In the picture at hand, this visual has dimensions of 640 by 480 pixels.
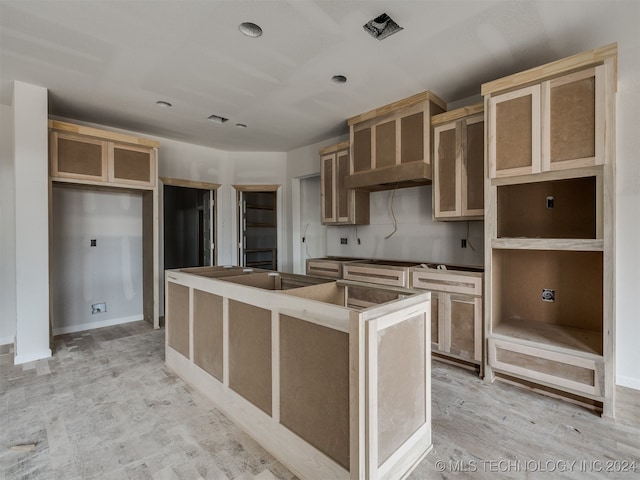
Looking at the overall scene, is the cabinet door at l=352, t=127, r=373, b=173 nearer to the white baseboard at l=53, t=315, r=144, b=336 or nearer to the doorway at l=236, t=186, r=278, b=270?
the doorway at l=236, t=186, r=278, b=270

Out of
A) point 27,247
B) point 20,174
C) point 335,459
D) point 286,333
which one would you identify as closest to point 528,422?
point 335,459

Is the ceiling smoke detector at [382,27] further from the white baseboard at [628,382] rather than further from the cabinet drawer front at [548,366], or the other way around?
the white baseboard at [628,382]

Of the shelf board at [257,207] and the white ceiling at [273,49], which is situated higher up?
the white ceiling at [273,49]

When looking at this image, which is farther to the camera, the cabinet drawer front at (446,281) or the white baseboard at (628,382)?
the cabinet drawer front at (446,281)

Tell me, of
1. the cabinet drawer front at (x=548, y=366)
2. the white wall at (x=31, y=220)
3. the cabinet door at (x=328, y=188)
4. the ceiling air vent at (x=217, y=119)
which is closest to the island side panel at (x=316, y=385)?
the cabinet drawer front at (x=548, y=366)

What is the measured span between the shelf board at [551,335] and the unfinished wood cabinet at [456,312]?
22 centimetres

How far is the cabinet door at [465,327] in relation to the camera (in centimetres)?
282

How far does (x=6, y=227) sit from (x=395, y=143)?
4.55 metres

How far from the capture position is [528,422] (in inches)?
83.7

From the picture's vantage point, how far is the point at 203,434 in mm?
2008

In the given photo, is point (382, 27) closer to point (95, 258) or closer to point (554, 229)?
point (554, 229)

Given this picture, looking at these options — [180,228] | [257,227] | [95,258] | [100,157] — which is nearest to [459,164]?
[257,227]

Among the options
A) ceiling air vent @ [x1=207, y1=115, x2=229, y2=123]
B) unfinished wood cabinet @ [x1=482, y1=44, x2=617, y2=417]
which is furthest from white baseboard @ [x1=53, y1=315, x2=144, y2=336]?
unfinished wood cabinet @ [x1=482, y1=44, x2=617, y2=417]

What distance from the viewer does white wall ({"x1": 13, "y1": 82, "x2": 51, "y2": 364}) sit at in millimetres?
3127
